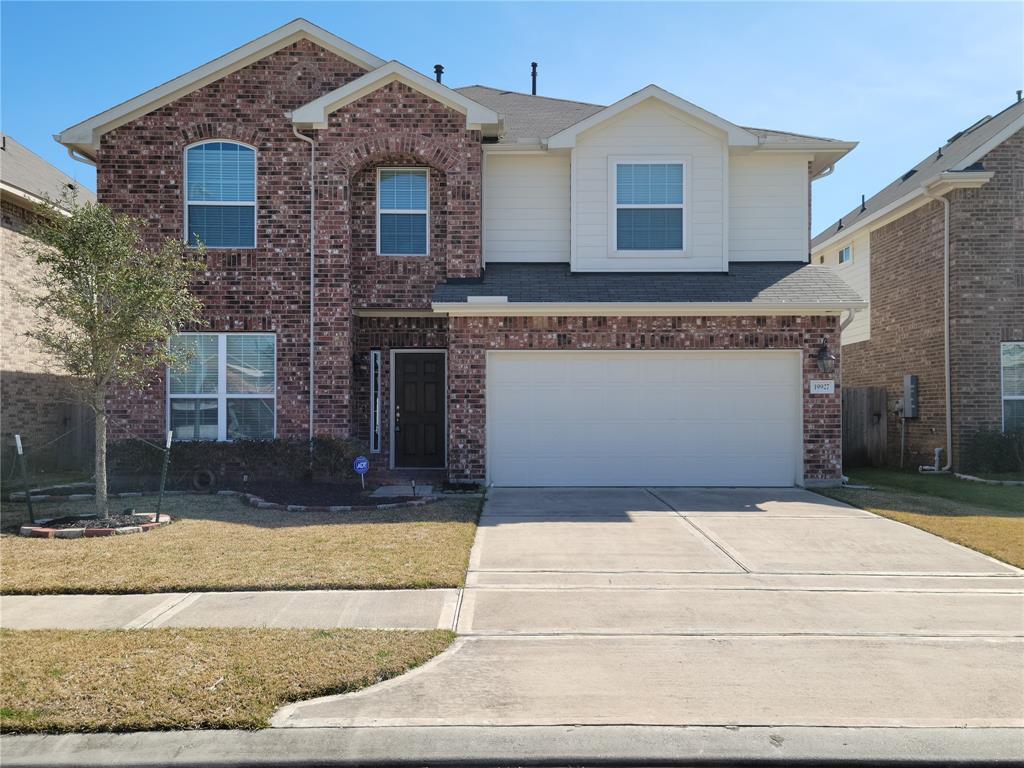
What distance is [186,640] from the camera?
4.92 metres

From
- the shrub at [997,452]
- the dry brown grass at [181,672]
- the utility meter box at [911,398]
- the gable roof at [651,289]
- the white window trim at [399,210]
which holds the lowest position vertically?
the dry brown grass at [181,672]

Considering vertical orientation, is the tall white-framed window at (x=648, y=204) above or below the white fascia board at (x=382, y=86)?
below

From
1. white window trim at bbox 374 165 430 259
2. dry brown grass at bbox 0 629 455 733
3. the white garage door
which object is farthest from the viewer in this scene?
white window trim at bbox 374 165 430 259

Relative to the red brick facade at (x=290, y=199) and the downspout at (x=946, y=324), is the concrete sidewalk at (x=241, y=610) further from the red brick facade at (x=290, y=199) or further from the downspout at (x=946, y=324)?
the downspout at (x=946, y=324)

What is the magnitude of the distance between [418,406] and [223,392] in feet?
11.1

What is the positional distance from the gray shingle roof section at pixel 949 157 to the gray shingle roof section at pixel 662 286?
4554 millimetres

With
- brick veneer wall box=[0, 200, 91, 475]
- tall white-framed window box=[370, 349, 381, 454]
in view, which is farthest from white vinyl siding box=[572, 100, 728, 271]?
brick veneer wall box=[0, 200, 91, 475]

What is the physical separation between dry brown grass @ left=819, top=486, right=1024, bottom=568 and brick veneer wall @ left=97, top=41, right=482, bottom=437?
286 inches

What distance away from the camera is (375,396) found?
1331 centimetres

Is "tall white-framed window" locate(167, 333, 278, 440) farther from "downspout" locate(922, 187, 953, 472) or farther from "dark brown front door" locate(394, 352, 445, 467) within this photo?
"downspout" locate(922, 187, 953, 472)

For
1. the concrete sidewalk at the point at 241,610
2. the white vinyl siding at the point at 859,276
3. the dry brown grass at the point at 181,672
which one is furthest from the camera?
the white vinyl siding at the point at 859,276

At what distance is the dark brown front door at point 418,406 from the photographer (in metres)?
13.5

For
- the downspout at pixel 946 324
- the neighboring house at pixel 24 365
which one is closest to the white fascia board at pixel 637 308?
the downspout at pixel 946 324

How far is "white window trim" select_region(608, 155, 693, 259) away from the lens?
1309cm
